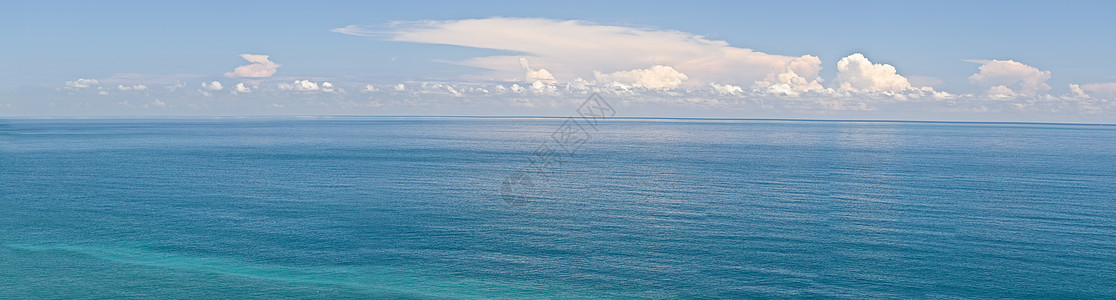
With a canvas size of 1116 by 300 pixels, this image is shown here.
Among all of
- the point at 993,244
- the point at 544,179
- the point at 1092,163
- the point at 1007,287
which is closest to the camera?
the point at 1007,287

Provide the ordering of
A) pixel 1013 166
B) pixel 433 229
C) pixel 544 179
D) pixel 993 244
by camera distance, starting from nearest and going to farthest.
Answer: pixel 993 244
pixel 433 229
pixel 544 179
pixel 1013 166

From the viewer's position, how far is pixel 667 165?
529 feet

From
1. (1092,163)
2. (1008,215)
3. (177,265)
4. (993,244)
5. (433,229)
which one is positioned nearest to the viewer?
(177,265)

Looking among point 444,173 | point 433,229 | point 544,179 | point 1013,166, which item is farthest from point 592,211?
point 1013,166

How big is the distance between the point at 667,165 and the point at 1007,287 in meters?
106

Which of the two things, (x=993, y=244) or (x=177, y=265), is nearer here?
(x=177, y=265)

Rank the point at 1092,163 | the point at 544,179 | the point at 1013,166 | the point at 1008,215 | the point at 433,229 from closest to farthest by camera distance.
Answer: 1. the point at 433,229
2. the point at 1008,215
3. the point at 544,179
4. the point at 1013,166
5. the point at 1092,163

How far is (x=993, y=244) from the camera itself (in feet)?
230

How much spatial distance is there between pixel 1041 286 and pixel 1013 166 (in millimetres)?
118761

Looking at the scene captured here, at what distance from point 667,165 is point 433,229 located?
91423mm

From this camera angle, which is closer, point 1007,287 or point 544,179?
point 1007,287

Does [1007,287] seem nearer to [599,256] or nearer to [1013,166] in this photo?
[599,256]

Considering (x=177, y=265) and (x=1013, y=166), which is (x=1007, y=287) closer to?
(x=177, y=265)

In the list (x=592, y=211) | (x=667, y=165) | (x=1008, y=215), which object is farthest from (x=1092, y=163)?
(x=592, y=211)
